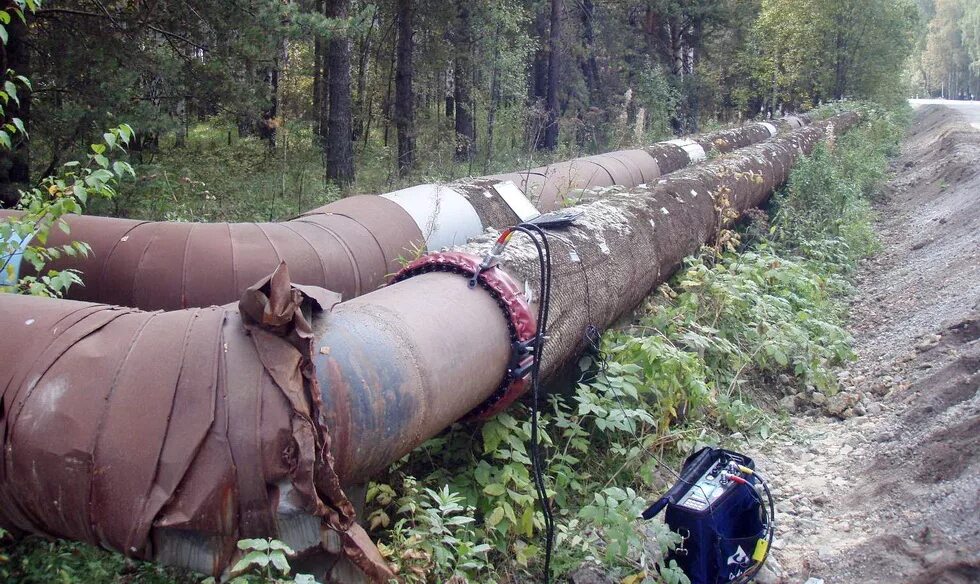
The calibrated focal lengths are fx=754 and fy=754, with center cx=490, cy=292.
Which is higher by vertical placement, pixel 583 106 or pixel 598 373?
pixel 583 106

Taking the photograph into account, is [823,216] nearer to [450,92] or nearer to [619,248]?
[619,248]

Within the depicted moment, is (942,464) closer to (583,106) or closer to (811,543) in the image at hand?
(811,543)

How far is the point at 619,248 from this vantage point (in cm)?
488

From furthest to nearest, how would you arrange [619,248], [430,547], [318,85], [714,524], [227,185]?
[318,85] < [227,185] < [619,248] < [714,524] < [430,547]

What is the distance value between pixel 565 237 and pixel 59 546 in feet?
9.58

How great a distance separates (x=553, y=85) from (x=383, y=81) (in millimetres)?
5494

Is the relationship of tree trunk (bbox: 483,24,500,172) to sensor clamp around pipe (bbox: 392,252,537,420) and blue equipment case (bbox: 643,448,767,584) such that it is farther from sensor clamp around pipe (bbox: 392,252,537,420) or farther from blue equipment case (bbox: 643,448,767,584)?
blue equipment case (bbox: 643,448,767,584)

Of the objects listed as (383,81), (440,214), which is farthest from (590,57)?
(440,214)

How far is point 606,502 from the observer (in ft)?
11.0

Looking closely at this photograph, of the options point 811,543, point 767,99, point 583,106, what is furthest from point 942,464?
point 767,99

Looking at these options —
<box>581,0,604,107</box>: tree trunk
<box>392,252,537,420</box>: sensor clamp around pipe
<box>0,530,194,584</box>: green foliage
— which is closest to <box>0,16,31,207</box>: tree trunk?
<box>392,252,537,420</box>: sensor clamp around pipe

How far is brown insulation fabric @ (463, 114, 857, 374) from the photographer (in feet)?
13.0

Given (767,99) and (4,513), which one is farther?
(767,99)

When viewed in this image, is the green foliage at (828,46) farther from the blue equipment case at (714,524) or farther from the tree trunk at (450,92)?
the blue equipment case at (714,524)
